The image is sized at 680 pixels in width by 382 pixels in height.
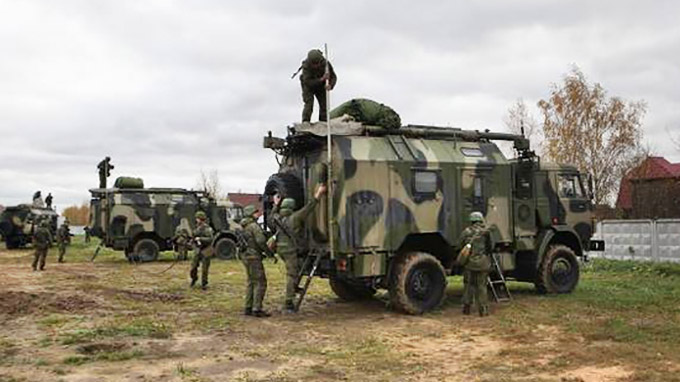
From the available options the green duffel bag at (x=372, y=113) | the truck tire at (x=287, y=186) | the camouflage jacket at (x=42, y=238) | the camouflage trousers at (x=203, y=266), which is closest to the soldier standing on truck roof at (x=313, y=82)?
the green duffel bag at (x=372, y=113)

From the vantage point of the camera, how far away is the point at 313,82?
11.1m

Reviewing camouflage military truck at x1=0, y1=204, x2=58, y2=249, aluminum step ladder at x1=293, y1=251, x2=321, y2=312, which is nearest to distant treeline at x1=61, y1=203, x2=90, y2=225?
camouflage military truck at x1=0, y1=204, x2=58, y2=249

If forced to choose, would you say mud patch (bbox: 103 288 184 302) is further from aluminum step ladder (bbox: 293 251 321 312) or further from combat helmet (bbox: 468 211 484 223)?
combat helmet (bbox: 468 211 484 223)

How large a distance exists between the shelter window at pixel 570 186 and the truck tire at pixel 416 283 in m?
3.70

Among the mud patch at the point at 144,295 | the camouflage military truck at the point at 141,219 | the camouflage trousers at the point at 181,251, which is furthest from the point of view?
the camouflage trousers at the point at 181,251

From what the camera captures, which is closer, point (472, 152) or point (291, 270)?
point (291, 270)

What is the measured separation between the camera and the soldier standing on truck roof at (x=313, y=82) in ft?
36.3

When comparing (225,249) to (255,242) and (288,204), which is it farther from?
(288,204)

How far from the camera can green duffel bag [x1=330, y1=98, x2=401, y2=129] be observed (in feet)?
34.7

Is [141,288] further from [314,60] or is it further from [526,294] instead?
[526,294]

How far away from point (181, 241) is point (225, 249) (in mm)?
1526

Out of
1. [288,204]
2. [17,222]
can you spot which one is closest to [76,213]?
[17,222]

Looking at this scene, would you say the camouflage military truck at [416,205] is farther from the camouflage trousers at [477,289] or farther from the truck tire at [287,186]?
the camouflage trousers at [477,289]

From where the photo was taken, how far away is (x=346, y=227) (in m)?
9.61
